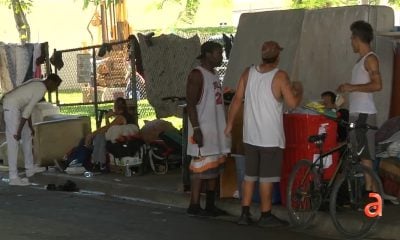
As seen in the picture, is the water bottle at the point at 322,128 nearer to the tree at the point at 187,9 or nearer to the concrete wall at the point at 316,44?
the concrete wall at the point at 316,44

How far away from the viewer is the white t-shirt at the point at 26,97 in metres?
10.6

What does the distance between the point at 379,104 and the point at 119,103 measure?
4.42 meters

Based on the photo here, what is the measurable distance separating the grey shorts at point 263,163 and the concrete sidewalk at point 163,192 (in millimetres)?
654

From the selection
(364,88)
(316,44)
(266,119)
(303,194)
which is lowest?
(303,194)

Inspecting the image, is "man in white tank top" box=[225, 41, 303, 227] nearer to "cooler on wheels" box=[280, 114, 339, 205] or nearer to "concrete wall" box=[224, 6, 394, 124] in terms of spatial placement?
"cooler on wheels" box=[280, 114, 339, 205]

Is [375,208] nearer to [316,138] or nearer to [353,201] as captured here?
[353,201]

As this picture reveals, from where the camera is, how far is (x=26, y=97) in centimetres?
1068

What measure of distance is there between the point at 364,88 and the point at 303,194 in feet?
4.06

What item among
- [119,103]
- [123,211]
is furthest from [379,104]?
[119,103]

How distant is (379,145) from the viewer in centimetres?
789

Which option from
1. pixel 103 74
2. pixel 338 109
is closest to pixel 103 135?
pixel 103 74

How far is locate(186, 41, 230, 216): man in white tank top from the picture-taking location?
7742 millimetres

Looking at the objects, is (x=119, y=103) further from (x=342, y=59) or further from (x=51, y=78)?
(x=342, y=59)

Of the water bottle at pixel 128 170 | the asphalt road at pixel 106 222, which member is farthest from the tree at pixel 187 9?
the asphalt road at pixel 106 222
